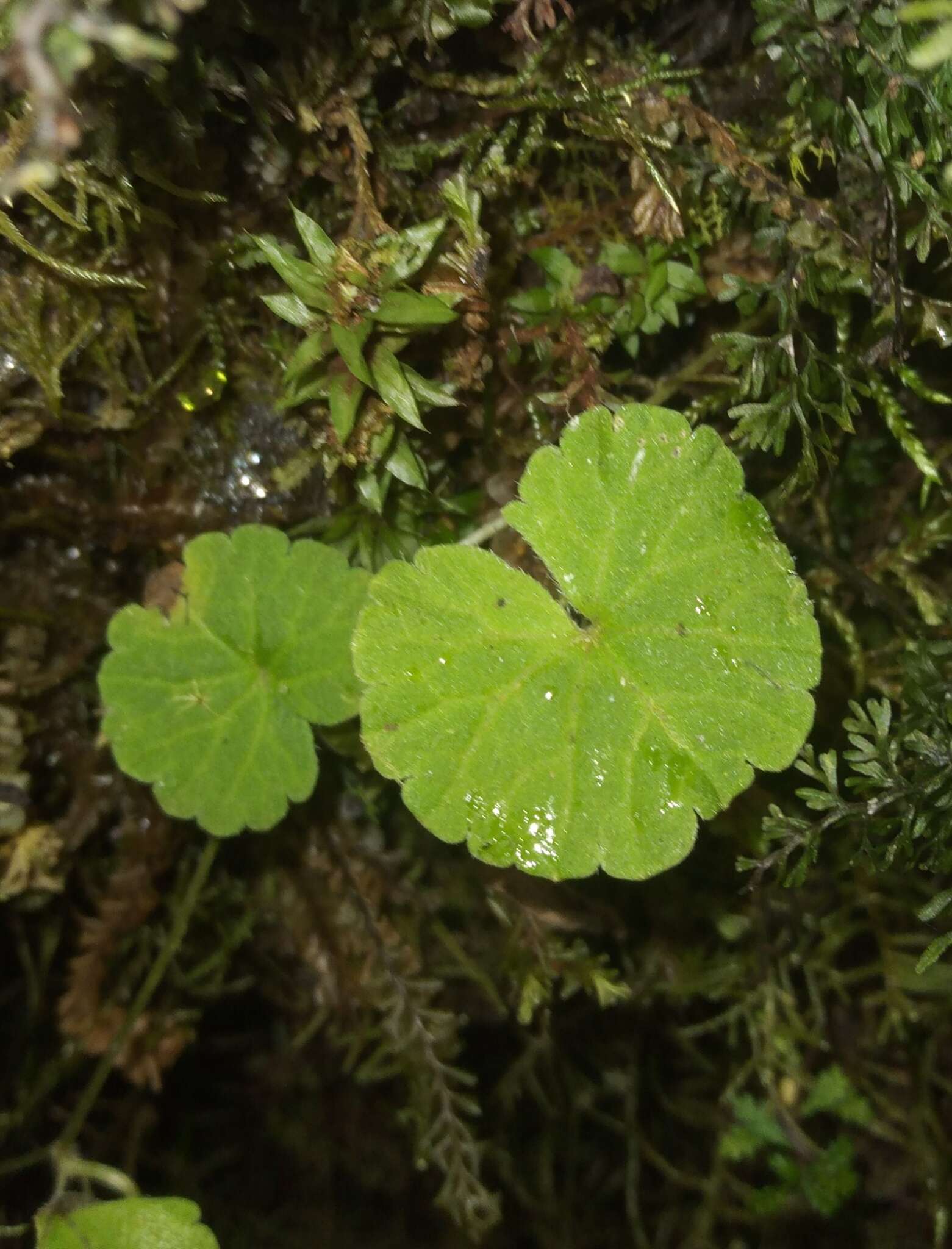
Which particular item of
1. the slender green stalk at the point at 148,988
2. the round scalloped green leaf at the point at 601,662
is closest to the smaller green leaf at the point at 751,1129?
the round scalloped green leaf at the point at 601,662

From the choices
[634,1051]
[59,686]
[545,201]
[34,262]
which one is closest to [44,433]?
[34,262]

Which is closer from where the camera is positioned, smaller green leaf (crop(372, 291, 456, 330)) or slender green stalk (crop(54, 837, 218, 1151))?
smaller green leaf (crop(372, 291, 456, 330))

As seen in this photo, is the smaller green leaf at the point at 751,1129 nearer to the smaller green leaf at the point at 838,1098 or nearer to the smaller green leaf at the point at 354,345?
the smaller green leaf at the point at 838,1098

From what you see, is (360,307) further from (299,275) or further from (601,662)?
(601,662)

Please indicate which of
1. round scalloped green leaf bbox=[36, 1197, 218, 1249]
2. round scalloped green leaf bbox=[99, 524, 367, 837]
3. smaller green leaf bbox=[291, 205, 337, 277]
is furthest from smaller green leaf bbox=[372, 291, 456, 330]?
round scalloped green leaf bbox=[36, 1197, 218, 1249]

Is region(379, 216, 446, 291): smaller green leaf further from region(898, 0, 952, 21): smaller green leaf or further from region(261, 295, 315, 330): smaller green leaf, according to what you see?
region(898, 0, 952, 21): smaller green leaf

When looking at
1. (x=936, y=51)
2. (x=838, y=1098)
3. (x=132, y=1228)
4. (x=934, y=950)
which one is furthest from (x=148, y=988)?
(x=936, y=51)
